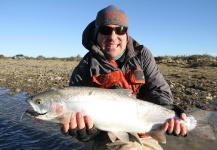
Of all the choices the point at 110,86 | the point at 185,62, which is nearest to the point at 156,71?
the point at 110,86

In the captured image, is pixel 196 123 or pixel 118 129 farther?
pixel 196 123

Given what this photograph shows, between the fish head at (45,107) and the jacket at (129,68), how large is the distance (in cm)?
98

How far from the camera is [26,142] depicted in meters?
6.70

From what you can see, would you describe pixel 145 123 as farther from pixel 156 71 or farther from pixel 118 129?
pixel 156 71

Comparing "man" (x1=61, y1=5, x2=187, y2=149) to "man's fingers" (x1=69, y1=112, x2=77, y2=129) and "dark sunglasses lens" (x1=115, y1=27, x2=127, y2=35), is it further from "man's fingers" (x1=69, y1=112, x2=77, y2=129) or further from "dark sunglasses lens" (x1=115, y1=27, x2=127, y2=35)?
"man's fingers" (x1=69, y1=112, x2=77, y2=129)

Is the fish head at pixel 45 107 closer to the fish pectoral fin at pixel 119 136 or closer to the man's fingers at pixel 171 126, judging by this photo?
the fish pectoral fin at pixel 119 136

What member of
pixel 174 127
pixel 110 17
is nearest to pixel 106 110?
pixel 174 127

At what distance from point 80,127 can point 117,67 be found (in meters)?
1.33

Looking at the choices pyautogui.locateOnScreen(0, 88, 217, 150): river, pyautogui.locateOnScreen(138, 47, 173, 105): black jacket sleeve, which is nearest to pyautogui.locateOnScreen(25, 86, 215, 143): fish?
pyautogui.locateOnScreen(138, 47, 173, 105): black jacket sleeve

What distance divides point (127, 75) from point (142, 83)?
26cm

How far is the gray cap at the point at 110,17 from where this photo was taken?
457cm

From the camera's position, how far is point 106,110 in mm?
3822

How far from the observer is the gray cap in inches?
180

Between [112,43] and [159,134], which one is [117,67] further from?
[159,134]
